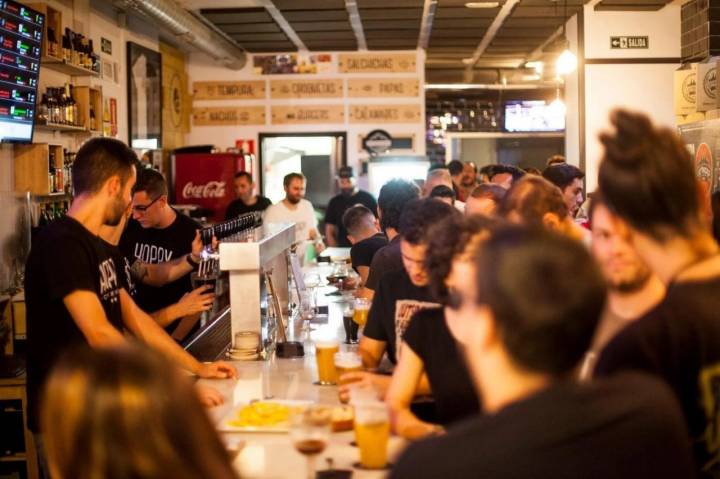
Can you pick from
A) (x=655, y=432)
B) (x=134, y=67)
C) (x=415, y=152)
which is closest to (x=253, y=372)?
(x=655, y=432)

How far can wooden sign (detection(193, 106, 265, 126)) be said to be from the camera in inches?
500

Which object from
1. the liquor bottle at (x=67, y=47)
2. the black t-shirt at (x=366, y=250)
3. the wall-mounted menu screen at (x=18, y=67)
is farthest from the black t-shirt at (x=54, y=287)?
the liquor bottle at (x=67, y=47)

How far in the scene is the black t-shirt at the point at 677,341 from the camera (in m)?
1.90

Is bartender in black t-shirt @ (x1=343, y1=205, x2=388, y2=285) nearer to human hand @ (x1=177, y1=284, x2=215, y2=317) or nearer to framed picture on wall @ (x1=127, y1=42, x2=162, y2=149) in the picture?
human hand @ (x1=177, y1=284, x2=215, y2=317)

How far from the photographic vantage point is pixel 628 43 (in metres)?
9.92

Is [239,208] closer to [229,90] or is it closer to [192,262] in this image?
[229,90]

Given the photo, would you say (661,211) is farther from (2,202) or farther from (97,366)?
(2,202)

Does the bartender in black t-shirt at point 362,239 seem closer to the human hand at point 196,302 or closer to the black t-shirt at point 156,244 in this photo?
the black t-shirt at point 156,244

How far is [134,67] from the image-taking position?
394 inches

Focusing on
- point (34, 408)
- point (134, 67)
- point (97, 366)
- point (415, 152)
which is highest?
point (134, 67)

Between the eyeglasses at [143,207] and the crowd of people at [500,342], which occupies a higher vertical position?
the eyeglasses at [143,207]

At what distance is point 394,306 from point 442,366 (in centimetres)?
60

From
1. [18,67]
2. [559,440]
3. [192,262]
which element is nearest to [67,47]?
[18,67]

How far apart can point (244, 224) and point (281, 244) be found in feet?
1.74
